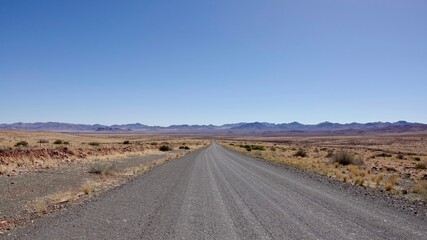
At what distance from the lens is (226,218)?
36.1 ft

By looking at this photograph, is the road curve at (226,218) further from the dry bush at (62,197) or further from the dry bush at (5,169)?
the dry bush at (5,169)

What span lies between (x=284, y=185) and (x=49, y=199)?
10988 mm

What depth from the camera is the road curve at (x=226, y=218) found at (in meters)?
9.19

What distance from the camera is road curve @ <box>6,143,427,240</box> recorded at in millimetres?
9188

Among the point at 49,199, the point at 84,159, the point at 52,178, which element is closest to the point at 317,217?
the point at 49,199

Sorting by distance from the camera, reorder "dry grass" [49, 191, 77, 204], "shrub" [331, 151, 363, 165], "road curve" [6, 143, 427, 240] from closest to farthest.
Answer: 1. "road curve" [6, 143, 427, 240]
2. "dry grass" [49, 191, 77, 204]
3. "shrub" [331, 151, 363, 165]

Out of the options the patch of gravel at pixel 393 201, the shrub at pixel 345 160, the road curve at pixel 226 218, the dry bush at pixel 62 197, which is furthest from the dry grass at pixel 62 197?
the shrub at pixel 345 160

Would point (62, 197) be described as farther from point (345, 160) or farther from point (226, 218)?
point (345, 160)

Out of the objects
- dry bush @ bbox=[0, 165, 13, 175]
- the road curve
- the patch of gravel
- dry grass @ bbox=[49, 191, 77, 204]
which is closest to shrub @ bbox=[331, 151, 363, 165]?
the patch of gravel

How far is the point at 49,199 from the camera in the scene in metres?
14.5

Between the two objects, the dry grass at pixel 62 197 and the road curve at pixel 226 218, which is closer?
the road curve at pixel 226 218

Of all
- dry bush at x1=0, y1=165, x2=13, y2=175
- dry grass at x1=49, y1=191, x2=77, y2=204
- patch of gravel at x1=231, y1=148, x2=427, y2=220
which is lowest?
patch of gravel at x1=231, y1=148, x2=427, y2=220

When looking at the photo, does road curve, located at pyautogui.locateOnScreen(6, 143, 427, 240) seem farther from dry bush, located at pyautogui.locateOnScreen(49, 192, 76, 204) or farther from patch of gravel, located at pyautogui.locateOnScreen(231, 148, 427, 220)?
dry bush, located at pyautogui.locateOnScreen(49, 192, 76, 204)

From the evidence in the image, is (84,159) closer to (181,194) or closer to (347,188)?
(181,194)
